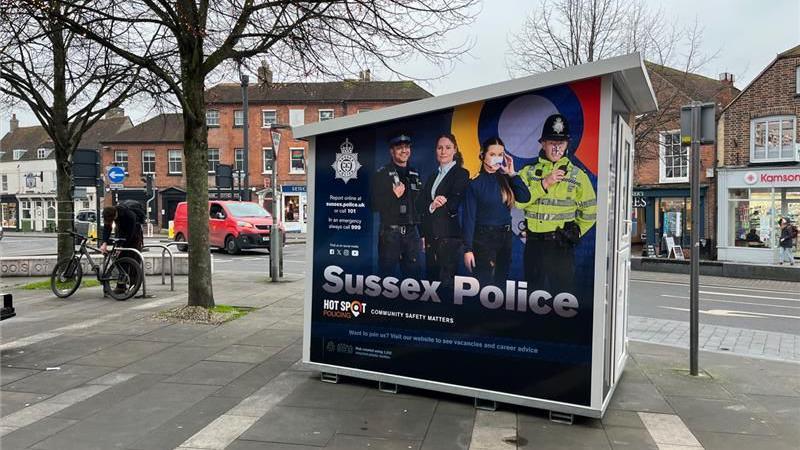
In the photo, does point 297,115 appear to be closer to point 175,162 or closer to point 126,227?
point 175,162

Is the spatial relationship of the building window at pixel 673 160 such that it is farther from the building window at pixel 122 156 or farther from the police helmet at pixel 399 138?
the building window at pixel 122 156

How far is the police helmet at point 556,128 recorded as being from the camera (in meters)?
4.56

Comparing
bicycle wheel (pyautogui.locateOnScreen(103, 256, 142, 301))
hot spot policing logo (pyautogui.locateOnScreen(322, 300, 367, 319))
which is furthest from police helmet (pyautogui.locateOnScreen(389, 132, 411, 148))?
bicycle wheel (pyautogui.locateOnScreen(103, 256, 142, 301))

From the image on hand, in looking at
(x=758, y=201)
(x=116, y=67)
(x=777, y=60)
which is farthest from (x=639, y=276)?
(x=116, y=67)

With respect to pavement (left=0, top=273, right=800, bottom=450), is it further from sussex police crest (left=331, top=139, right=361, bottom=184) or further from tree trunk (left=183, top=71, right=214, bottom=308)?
sussex police crest (left=331, top=139, right=361, bottom=184)

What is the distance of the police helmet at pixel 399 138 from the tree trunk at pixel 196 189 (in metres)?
4.51

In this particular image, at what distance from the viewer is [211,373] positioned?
235 inches

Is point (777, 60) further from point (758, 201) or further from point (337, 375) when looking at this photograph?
point (337, 375)

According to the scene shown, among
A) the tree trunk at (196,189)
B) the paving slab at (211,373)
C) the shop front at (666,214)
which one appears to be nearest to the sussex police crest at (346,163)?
the paving slab at (211,373)

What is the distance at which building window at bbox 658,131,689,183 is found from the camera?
2905 cm

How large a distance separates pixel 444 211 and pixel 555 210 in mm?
902

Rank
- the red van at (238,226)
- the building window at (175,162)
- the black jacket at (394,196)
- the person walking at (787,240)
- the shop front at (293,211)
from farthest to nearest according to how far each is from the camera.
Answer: the building window at (175,162) → the shop front at (293,211) → the red van at (238,226) → the person walking at (787,240) → the black jacket at (394,196)

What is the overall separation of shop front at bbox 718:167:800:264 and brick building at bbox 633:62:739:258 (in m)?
1.00

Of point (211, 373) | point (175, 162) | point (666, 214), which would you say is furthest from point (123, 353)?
point (175, 162)
